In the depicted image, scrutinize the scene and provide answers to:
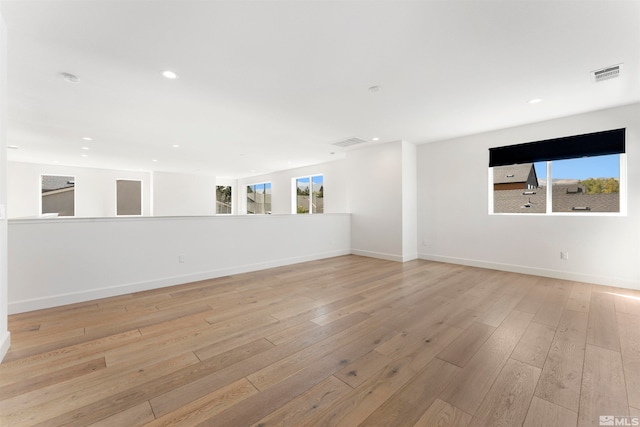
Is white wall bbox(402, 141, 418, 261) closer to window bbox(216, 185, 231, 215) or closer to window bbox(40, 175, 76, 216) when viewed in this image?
window bbox(216, 185, 231, 215)

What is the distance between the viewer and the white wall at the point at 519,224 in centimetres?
349

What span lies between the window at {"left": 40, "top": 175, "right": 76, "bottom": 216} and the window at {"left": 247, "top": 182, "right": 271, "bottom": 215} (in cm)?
589

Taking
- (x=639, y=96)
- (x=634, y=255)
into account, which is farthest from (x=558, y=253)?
(x=639, y=96)

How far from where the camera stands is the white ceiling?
1.85 m

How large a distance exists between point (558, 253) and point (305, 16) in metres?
4.84

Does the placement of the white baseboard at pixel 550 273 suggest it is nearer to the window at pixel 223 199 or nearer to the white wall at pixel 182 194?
the white wall at pixel 182 194

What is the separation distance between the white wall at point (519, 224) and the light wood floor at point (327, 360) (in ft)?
2.06

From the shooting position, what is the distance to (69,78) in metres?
2.71

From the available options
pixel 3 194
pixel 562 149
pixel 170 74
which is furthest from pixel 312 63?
pixel 562 149

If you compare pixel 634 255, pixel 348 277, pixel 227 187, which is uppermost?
pixel 227 187

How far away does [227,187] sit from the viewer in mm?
12109

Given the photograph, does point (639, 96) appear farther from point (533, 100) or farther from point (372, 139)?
point (372, 139)

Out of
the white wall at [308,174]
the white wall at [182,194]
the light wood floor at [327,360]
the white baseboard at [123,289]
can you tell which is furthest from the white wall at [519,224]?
the white wall at [182,194]

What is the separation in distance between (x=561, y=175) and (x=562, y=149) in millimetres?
424
